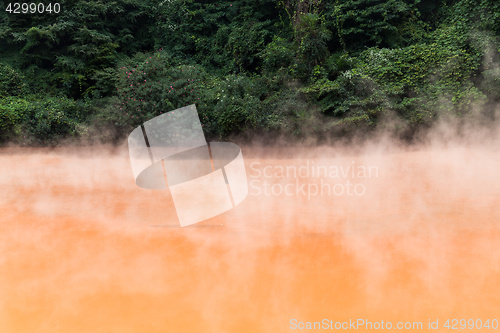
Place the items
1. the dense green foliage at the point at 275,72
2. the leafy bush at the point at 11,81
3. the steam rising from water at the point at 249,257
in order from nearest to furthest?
the steam rising from water at the point at 249,257, the dense green foliage at the point at 275,72, the leafy bush at the point at 11,81

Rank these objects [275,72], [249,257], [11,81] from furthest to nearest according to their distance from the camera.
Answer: [11,81], [275,72], [249,257]

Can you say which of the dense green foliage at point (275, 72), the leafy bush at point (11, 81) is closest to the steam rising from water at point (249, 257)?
the dense green foliage at point (275, 72)

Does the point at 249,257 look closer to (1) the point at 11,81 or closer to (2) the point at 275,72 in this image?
(2) the point at 275,72

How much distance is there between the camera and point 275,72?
963 cm

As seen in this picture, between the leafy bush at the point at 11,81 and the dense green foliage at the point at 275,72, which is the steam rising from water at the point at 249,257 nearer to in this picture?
the dense green foliage at the point at 275,72

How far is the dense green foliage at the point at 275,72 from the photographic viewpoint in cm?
817

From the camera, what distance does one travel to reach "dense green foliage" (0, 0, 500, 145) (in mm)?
8172

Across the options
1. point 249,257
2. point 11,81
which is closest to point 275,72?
point 249,257

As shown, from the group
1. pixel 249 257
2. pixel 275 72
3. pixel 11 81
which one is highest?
pixel 11 81

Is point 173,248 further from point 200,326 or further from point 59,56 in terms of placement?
point 59,56

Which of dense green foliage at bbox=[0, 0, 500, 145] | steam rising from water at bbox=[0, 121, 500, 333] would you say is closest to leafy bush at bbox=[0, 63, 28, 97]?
dense green foliage at bbox=[0, 0, 500, 145]

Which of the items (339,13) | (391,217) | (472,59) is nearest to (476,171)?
(391,217)

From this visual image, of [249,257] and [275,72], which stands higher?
[275,72]

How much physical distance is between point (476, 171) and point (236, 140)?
5250 millimetres
